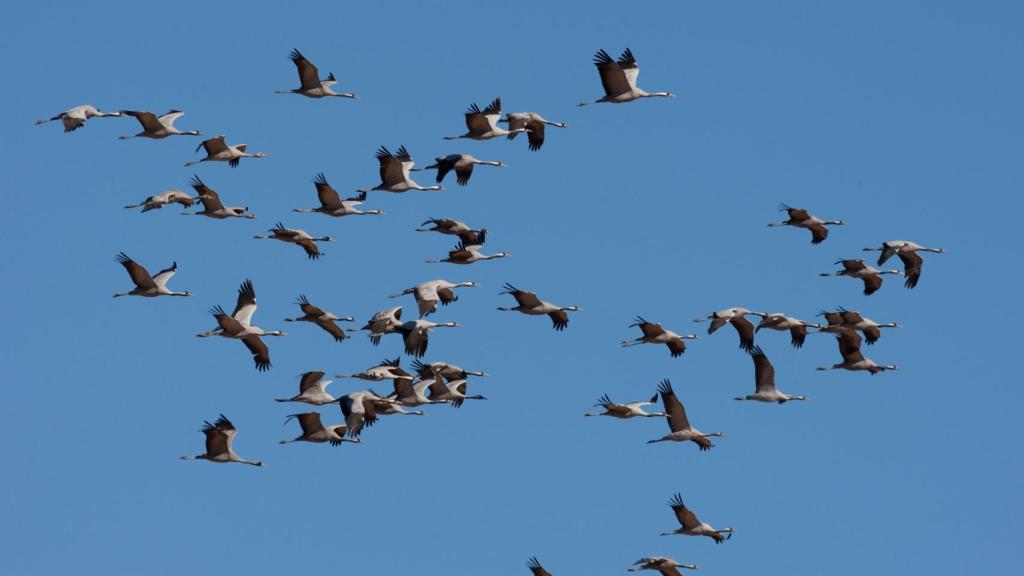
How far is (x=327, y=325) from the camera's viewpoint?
43000 millimetres

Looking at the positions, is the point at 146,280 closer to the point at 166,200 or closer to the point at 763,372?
the point at 166,200

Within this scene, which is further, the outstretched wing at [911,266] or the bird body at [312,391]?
the outstretched wing at [911,266]

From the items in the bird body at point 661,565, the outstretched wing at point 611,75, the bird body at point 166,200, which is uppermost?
the outstretched wing at point 611,75

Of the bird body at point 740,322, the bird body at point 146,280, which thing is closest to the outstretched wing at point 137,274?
the bird body at point 146,280

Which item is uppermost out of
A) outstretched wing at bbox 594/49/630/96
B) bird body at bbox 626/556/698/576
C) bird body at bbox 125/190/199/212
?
outstretched wing at bbox 594/49/630/96

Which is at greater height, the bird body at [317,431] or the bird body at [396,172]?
the bird body at [396,172]

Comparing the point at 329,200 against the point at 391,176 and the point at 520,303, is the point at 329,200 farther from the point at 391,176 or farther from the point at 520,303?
the point at 520,303

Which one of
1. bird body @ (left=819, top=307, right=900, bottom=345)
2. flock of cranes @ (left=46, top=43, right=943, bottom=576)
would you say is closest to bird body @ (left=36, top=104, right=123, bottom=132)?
flock of cranes @ (left=46, top=43, right=943, bottom=576)

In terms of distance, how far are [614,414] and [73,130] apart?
1099cm

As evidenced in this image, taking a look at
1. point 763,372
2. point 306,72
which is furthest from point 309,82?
point 763,372

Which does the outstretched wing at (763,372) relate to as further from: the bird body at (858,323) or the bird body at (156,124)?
the bird body at (156,124)

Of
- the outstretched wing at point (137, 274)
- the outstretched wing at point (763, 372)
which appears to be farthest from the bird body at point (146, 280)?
the outstretched wing at point (763, 372)

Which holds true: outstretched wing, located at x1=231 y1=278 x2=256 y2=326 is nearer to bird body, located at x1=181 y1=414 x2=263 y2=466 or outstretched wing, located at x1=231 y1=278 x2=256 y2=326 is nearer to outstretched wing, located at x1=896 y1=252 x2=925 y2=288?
bird body, located at x1=181 y1=414 x2=263 y2=466

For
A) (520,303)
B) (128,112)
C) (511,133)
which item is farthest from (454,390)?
(128,112)
